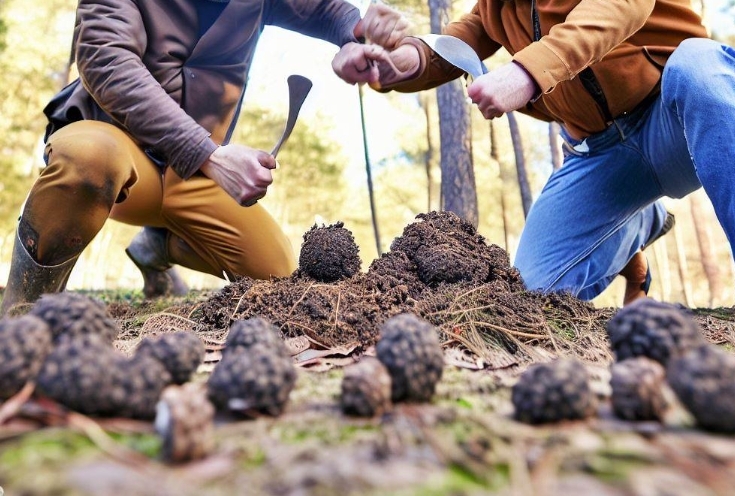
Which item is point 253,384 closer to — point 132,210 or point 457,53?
point 457,53

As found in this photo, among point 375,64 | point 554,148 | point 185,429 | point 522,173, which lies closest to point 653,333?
→ point 185,429

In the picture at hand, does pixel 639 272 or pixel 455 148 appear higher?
pixel 455 148

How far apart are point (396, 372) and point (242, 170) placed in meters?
1.58

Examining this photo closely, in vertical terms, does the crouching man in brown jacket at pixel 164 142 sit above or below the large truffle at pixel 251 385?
above

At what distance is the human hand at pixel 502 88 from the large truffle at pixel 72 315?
4.60 feet

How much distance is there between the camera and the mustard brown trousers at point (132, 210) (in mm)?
2469

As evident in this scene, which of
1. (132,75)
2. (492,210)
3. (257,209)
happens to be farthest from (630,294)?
(492,210)

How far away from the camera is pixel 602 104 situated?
2.62 meters

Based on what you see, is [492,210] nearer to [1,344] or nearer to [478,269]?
[478,269]

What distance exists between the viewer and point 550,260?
3.11 metres

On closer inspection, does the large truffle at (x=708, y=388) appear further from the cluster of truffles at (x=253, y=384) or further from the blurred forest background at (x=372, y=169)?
the blurred forest background at (x=372, y=169)

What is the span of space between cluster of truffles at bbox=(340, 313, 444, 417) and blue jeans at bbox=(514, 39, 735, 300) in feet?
5.78

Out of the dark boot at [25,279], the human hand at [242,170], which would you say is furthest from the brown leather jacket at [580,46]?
the dark boot at [25,279]

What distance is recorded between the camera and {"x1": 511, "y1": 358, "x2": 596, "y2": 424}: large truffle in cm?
91
